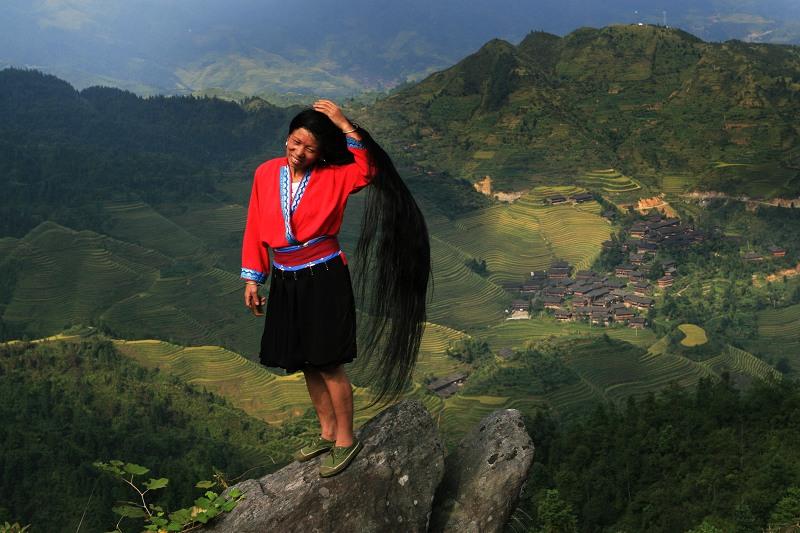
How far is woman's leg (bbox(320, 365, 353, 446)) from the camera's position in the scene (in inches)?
184

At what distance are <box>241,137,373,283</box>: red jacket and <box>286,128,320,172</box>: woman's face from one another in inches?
2.9

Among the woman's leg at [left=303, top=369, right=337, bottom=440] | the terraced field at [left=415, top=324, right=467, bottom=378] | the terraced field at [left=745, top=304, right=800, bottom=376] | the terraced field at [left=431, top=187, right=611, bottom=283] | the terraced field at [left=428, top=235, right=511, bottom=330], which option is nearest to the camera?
the woman's leg at [left=303, top=369, right=337, bottom=440]

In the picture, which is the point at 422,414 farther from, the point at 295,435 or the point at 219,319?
the point at 219,319

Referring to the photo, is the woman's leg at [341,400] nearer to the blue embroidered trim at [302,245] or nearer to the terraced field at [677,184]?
the blue embroidered trim at [302,245]

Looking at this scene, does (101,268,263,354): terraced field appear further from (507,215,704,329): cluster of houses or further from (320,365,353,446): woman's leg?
(320,365,353,446): woman's leg

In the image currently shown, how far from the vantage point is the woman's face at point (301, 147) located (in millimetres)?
4473

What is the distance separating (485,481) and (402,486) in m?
0.56

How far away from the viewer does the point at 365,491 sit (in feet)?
15.0

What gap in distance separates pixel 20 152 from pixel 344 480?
264 feet

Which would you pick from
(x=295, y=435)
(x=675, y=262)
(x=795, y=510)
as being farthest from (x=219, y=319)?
(x=795, y=510)

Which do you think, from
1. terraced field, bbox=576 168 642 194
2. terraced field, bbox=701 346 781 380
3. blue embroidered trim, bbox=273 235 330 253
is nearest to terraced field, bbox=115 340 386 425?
terraced field, bbox=701 346 781 380

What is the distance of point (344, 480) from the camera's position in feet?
15.1

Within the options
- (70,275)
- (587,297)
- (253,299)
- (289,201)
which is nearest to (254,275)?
(253,299)

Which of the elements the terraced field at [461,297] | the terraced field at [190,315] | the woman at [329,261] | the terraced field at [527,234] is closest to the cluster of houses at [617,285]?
the terraced field at [461,297]
